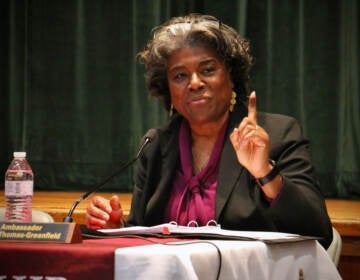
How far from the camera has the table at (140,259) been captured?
1.57 meters

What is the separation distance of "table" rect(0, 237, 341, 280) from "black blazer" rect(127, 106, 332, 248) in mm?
482

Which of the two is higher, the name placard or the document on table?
the name placard

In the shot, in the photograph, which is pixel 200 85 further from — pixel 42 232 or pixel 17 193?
pixel 42 232

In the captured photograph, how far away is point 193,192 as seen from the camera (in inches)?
106

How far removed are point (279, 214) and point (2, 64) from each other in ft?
10.9

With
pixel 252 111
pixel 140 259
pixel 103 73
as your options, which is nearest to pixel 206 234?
pixel 140 259

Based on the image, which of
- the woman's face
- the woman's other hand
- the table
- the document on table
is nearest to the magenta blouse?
the woman's face

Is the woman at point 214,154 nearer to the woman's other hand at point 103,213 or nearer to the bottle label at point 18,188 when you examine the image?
the woman's other hand at point 103,213

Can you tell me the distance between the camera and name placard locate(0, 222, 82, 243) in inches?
68.1

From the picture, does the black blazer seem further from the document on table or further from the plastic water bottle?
the plastic water bottle

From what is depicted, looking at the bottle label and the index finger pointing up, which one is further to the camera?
the index finger pointing up


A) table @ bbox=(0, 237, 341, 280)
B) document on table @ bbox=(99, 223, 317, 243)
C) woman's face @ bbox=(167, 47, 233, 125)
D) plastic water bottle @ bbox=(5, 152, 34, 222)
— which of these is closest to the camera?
table @ bbox=(0, 237, 341, 280)

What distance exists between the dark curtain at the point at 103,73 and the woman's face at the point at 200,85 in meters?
1.74

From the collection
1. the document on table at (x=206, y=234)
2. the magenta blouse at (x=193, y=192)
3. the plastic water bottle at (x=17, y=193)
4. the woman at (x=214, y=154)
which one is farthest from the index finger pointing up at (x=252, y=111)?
the plastic water bottle at (x=17, y=193)
